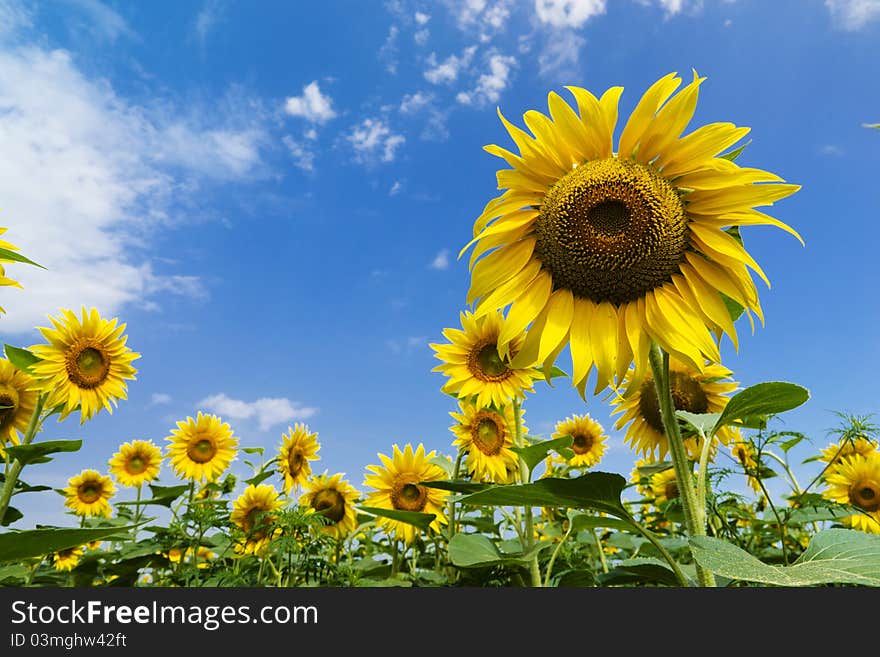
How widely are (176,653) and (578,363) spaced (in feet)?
4.78

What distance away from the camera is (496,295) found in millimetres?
2123

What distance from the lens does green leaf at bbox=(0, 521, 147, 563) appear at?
44.5 inches

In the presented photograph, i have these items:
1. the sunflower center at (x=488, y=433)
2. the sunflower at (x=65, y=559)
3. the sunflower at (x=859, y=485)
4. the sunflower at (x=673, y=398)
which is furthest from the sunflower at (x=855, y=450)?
the sunflower at (x=65, y=559)

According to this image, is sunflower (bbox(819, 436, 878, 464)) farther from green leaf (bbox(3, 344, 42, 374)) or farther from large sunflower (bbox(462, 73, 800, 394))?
green leaf (bbox(3, 344, 42, 374))

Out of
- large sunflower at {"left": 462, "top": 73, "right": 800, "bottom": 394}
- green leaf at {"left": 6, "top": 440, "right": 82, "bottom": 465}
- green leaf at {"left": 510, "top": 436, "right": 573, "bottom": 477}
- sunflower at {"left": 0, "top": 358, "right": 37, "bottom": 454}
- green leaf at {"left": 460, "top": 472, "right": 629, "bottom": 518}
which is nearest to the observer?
green leaf at {"left": 460, "top": 472, "right": 629, "bottom": 518}

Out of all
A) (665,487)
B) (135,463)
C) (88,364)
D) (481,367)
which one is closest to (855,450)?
(665,487)

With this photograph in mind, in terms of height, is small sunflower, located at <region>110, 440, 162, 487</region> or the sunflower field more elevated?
small sunflower, located at <region>110, 440, 162, 487</region>

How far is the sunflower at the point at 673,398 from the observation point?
3.46 metres

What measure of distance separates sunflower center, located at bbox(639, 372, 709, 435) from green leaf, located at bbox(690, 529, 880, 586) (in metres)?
1.71

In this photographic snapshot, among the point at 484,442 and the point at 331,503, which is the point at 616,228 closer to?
the point at 484,442

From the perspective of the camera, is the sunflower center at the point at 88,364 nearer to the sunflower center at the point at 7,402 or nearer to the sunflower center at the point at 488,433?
the sunflower center at the point at 7,402

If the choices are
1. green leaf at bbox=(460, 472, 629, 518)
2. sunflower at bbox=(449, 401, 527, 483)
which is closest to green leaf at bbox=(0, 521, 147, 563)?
green leaf at bbox=(460, 472, 629, 518)

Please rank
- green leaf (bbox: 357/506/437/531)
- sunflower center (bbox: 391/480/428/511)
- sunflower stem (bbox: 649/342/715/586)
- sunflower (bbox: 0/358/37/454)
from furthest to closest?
sunflower (bbox: 0/358/37/454) → sunflower center (bbox: 391/480/428/511) → green leaf (bbox: 357/506/437/531) → sunflower stem (bbox: 649/342/715/586)

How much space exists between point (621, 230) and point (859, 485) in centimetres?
393
